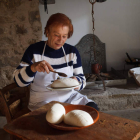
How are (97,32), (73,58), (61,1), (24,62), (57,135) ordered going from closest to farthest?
(57,135) → (24,62) → (73,58) → (61,1) → (97,32)

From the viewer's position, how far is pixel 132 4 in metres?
3.22

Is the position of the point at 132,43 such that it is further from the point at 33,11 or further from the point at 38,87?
the point at 38,87

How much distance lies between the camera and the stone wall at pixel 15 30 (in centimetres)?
226

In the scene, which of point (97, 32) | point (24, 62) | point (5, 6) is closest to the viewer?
point (24, 62)

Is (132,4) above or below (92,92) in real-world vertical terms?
above

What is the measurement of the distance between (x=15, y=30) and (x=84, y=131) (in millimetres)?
2012

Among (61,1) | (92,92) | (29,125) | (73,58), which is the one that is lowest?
(92,92)

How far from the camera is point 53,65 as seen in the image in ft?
4.59

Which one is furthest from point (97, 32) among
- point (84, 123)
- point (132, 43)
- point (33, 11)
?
point (84, 123)

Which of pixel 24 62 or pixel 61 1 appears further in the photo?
pixel 61 1

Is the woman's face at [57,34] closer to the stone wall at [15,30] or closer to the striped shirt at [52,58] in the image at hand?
the striped shirt at [52,58]

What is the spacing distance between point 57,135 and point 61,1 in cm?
290

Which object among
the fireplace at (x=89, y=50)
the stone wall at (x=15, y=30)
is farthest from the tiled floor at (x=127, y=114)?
the fireplace at (x=89, y=50)

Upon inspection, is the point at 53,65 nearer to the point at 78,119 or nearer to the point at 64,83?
the point at 64,83
